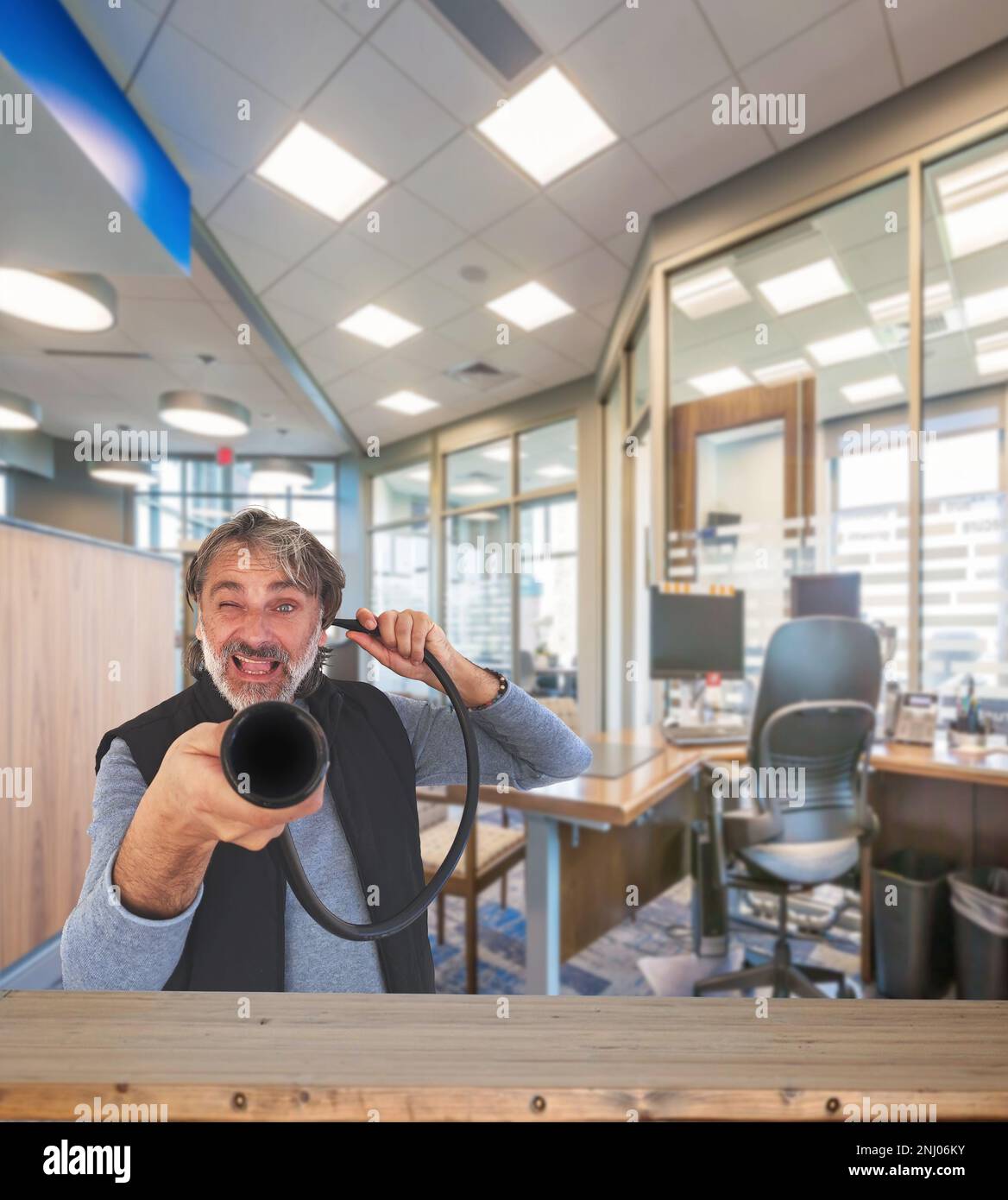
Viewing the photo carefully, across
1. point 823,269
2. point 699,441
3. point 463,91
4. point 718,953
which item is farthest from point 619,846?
point 823,269

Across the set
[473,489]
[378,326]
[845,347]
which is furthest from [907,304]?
[473,489]

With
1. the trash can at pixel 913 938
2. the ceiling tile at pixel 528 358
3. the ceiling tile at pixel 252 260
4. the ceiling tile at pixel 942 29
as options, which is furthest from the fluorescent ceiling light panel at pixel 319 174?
the trash can at pixel 913 938

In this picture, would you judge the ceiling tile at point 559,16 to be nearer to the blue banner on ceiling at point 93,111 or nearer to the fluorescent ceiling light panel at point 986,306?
the blue banner on ceiling at point 93,111

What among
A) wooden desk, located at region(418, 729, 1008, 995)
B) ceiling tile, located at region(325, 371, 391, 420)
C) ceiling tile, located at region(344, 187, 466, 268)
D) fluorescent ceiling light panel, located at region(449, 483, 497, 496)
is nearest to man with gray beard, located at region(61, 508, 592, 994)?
wooden desk, located at region(418, 729, 1008, 995)

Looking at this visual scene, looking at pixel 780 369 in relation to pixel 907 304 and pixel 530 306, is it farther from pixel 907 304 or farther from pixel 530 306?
pixel 530 306

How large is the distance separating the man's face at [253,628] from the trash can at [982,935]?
2322 mm

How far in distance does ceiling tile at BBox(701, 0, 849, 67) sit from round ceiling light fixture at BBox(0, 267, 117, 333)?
3.01 metres

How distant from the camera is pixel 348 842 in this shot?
0.38 m

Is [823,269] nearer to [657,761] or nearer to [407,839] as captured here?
[657,761]

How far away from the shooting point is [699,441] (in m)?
3.35

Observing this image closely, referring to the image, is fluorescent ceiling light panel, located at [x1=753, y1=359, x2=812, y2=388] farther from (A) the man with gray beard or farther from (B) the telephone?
(A) the man with gray beard

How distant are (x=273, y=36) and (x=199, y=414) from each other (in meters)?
2.25

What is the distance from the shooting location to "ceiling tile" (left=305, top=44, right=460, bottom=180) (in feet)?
8.07

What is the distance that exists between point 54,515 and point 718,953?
8.21m
